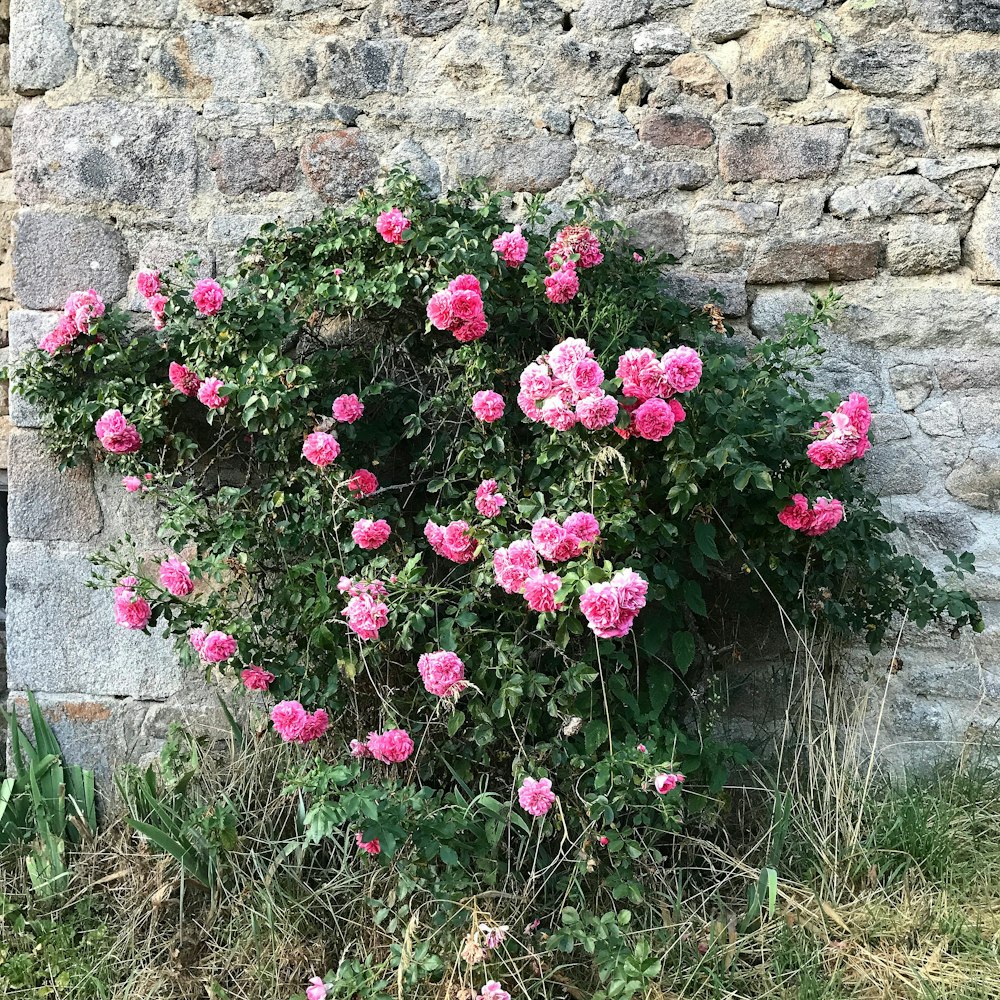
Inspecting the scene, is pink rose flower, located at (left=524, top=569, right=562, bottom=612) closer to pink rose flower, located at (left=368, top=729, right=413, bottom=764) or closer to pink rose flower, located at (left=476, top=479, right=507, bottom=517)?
pink rose flower, located at (left=476, top=479, right=507, bottom=517)

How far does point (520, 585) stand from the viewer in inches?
80.4

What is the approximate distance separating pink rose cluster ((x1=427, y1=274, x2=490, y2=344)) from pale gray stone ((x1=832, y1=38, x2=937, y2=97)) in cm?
139

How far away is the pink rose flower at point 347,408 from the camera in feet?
7.97

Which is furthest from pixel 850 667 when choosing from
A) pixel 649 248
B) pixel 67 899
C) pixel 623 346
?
pixel 67 899

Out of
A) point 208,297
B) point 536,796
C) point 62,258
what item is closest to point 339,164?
point 208,297

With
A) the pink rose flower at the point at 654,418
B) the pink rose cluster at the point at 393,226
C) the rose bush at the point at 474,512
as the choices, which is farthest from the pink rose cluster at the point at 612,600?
the pink rose cluster at the point at 393,226

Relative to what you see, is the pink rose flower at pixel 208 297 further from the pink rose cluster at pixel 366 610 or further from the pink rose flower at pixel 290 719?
the pink rose flower at pixel 290 719

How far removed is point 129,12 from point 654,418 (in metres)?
2.08

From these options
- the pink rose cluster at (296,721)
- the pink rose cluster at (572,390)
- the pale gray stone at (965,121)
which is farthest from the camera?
the pale gray stone at (965,121)

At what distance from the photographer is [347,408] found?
7.98ft

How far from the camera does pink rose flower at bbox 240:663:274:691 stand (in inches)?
94.4

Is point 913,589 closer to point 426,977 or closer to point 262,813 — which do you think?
point 426,977

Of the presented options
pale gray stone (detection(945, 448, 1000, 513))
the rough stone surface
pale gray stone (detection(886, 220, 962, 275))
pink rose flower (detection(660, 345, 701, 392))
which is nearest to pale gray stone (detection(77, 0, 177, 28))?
the rough stone surface

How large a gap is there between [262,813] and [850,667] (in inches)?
70.7
